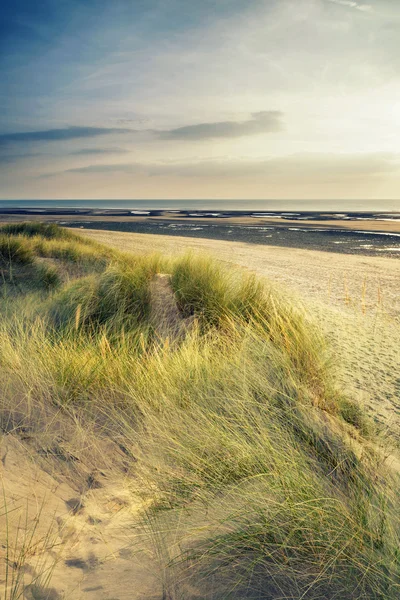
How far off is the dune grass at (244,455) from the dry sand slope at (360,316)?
1.19 feet

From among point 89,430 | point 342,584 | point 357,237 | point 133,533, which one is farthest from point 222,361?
point 357,237

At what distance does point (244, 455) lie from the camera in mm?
2076

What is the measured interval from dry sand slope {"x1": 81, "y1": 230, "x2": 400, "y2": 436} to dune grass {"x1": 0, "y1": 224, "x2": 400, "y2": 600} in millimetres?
362

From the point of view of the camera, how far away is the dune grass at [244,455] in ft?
5.29

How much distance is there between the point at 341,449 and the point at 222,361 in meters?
1.23

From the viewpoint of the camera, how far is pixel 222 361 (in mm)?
3395

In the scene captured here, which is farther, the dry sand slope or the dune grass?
the dry sand slope

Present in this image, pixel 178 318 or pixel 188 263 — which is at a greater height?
pixel 188 263

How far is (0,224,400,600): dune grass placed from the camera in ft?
5.29

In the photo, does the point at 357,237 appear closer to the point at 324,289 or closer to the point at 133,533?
the point at 324,289

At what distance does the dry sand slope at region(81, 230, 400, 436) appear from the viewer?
142 inches

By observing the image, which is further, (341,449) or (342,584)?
(341,449)

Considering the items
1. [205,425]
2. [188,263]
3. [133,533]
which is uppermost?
[188,263]

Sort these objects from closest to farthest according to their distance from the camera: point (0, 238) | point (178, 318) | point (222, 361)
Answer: point (222, 361)
point (178, 318)
point (0, 238)
